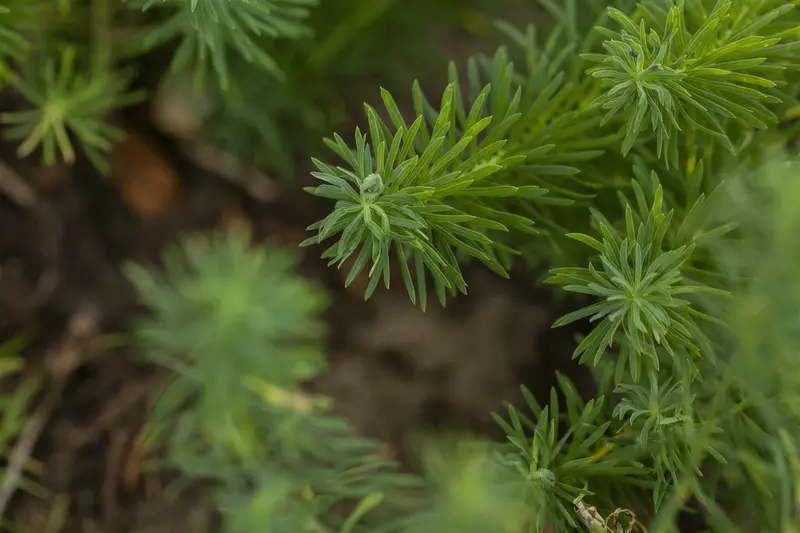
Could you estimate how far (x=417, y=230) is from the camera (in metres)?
0.56

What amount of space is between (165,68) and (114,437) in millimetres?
528

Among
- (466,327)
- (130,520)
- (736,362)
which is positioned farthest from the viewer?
(466,327)

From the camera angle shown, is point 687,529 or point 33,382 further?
point 33,382

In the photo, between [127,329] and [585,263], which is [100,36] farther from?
[585,263]

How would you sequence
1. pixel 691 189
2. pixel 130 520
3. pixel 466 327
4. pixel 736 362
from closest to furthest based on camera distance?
pixel 736 362
pixel 691 189
pixel 130 520
pixel 466 327

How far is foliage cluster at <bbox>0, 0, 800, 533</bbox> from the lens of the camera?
560 mm

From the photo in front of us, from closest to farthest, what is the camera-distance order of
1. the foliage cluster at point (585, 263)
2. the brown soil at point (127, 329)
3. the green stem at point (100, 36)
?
Answer: the foliage cluster at point (585, 263), the green stem at point (100, 36), the brown soil at point (127, 329)

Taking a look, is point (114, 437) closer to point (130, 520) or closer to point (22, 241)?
point (130, 520)

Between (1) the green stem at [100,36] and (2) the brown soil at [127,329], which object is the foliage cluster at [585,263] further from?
(2) the brown soil at [127,329]

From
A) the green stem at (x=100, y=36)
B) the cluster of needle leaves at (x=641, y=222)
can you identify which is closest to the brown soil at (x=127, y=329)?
the green stem at (x=100, y=36)

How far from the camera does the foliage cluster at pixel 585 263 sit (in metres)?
0.56

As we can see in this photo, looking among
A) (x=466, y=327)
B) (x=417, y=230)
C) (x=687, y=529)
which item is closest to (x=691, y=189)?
(x=417, y=230)

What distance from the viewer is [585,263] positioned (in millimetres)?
763

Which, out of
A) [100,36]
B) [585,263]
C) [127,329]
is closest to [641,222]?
[585,263]
